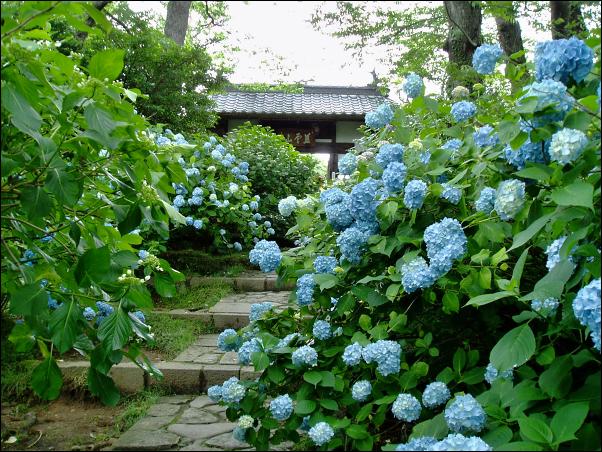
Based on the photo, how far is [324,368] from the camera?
2102mm

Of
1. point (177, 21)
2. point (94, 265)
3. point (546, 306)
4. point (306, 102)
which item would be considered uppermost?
point (177, 21)

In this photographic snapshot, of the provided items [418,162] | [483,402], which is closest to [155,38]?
[418,162]

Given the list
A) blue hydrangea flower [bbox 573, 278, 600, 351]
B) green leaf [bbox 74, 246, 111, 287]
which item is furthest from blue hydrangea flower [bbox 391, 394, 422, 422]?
green leaf [bbox 74, 246, 111, 287]

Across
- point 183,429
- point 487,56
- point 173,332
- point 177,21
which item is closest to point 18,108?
point 487,56

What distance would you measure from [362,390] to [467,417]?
45 centimetres

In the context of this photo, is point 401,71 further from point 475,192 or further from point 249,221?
point 475,192

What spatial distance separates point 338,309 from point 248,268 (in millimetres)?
3967

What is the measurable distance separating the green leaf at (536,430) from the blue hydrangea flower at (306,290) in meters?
1.01

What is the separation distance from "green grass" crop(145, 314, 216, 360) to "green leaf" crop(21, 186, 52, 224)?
91.1 inches

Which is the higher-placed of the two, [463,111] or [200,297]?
[463,111]

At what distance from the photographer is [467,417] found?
58.9 inches

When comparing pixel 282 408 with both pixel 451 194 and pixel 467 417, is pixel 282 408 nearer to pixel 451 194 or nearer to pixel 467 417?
pixel 467 417

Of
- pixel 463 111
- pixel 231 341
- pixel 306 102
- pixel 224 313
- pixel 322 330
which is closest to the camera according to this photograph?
pixel 322 330

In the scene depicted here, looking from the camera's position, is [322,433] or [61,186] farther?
[322,433]
